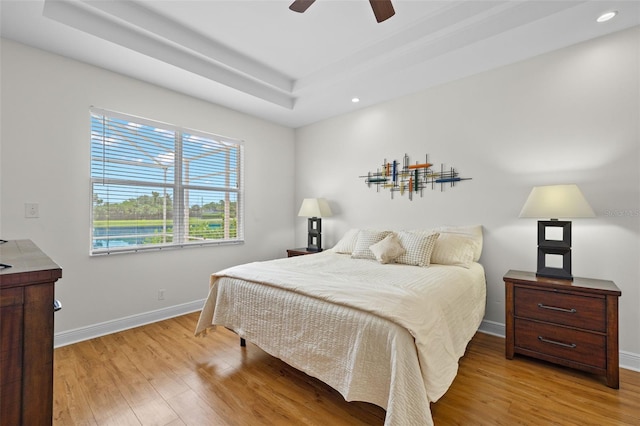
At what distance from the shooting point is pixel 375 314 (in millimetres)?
1537

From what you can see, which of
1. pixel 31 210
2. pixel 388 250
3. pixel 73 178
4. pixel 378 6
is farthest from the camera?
pixel 388 250

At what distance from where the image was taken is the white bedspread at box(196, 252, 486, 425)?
1.42 metres

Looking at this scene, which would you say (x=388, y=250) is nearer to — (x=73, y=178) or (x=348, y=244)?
(x=348, y=244)

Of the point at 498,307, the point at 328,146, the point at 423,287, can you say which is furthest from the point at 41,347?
the point at 328,146

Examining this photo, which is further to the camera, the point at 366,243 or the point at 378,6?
the point at 366,243

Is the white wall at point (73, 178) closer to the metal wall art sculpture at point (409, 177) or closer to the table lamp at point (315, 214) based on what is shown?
the table lamp at point (315, 214)

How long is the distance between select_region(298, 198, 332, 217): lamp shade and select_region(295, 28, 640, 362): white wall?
0.43 metres

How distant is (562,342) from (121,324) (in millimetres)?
3855

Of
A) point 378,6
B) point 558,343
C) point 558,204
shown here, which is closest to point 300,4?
point 378,6

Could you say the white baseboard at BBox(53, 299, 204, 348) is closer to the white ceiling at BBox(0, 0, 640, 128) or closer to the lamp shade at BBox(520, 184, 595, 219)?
the white ceiling at BBox(0, 0, 640, 128)

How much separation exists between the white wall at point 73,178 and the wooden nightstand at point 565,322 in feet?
10.8

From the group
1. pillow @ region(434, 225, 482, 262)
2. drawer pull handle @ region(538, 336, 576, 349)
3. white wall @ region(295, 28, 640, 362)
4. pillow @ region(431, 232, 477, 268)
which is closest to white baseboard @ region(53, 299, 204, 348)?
white wall @ region(295, 28, 640, 362)

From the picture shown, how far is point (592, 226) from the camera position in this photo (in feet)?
7.95

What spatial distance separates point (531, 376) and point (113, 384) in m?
2.93
